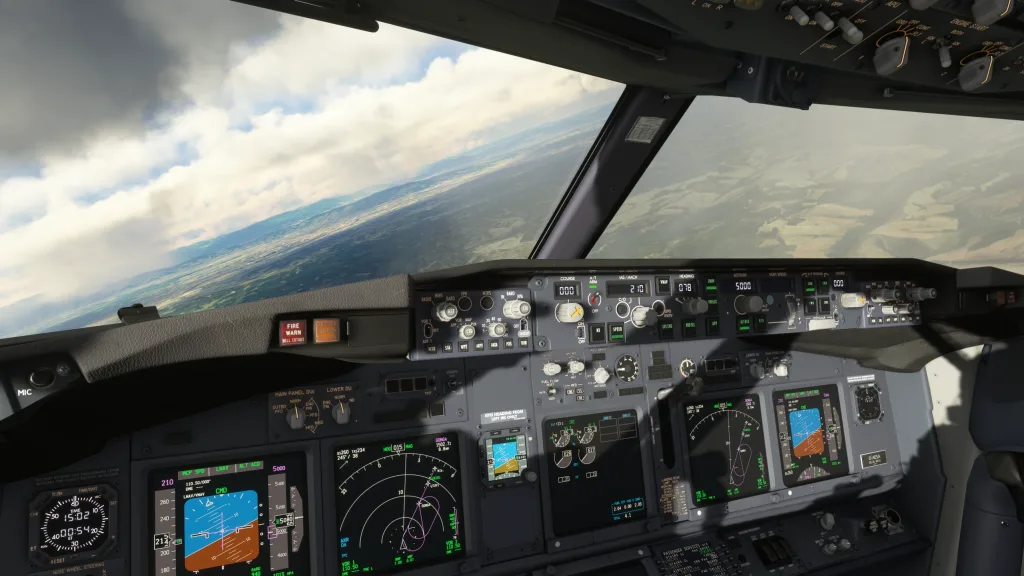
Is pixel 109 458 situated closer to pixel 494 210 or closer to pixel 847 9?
pixel 494 210

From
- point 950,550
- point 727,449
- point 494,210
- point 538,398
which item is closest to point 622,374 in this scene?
point 538,398

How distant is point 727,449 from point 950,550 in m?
1.29

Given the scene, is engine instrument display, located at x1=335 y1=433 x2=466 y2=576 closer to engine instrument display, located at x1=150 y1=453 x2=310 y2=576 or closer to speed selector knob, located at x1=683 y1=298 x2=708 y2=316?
engine instrument display, located at x1=150 y1=453 x2=310 y2=576

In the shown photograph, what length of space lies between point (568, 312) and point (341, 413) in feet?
3.29

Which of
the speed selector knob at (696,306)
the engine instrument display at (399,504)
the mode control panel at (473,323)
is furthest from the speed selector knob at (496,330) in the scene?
the speed selector knob at (696,306)

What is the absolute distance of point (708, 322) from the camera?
3037 mm

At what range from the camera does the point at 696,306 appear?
9.53ft

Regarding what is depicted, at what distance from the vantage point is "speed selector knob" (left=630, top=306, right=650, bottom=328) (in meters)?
2.85

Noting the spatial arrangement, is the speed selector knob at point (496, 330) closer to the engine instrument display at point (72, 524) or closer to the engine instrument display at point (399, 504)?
the engine instrument display at point (399, 504)

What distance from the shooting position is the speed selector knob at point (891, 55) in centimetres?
170

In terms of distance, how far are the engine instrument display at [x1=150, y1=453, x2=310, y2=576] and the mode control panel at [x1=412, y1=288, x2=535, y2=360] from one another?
2.34ft

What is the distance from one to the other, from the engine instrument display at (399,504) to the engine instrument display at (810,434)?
67.3 inches

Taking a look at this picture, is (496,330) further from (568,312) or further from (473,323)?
(568,312)

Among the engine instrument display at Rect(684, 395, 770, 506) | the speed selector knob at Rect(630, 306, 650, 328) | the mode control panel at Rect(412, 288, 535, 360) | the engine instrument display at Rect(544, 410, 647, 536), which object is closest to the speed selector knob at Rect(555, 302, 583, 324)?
the mode control panel at Rect(412, 288, 535, 360)
